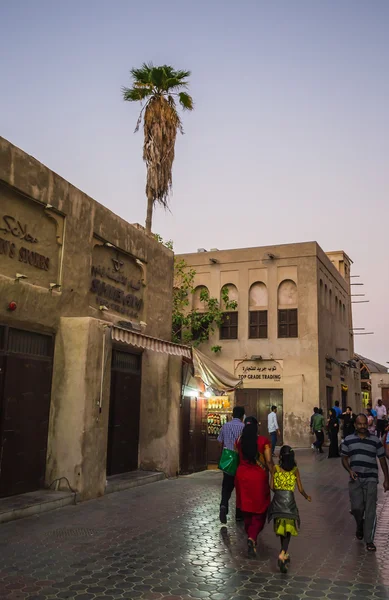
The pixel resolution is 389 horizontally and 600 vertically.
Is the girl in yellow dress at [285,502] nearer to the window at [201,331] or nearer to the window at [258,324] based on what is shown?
the window at [258,324]

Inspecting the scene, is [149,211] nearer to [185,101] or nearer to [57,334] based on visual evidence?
[185,101]

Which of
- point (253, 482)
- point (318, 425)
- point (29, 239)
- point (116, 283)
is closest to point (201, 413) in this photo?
point (116, 283)

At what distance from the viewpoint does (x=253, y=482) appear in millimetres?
6629

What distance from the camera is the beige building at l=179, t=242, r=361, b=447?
25.3 metres

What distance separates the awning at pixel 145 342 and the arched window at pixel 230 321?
13760 mm

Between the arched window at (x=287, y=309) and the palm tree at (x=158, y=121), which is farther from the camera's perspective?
the arched window at (x=287, y=309)

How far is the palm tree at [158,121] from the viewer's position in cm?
1866

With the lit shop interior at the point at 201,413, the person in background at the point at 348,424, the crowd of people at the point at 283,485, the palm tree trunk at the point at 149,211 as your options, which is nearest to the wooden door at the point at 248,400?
the person in background at the point at 348,424

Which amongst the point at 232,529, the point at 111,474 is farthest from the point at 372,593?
the point at 111,474

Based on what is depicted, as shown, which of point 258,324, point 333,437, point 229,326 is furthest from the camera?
point 229,326

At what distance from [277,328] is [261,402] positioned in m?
3.56

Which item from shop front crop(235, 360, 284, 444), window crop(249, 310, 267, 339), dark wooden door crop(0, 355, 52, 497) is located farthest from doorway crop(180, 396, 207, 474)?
window crop(249, 310, 267, 339)

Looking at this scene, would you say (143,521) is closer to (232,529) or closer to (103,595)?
(232,529)

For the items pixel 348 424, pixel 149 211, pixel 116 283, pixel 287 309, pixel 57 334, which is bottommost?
pixel 348 424
